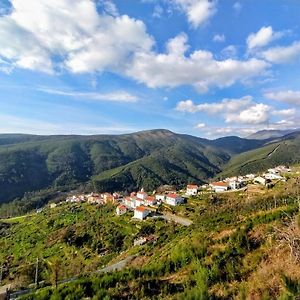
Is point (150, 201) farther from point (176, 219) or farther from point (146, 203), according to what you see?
point (176, 219)

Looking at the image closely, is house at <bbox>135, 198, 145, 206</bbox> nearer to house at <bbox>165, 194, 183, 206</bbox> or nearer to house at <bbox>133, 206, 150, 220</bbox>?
house at <bbox>165, 194, 183, 206</bbox>

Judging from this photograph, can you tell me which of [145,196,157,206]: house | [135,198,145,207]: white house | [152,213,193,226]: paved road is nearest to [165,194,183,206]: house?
[145,196,157,206]: house

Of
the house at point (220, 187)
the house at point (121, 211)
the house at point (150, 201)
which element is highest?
the house at point (220, 187)

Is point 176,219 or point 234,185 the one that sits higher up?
point 234,185

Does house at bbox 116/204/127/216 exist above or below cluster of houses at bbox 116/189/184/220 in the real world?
below

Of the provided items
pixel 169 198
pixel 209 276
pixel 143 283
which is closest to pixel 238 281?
pixel 209 276

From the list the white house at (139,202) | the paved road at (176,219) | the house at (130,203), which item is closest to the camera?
the paved road at (176,219)

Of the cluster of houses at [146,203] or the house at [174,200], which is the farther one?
the house at [174,200]

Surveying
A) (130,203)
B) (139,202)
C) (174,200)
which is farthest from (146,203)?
(174,200)

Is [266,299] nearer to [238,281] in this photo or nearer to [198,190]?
[238,281]

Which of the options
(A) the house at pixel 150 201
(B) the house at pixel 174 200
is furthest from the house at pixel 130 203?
(B) the house at pixel 174 200

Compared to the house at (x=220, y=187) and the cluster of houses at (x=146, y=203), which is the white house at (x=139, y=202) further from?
the house at (x=220, y=187)
